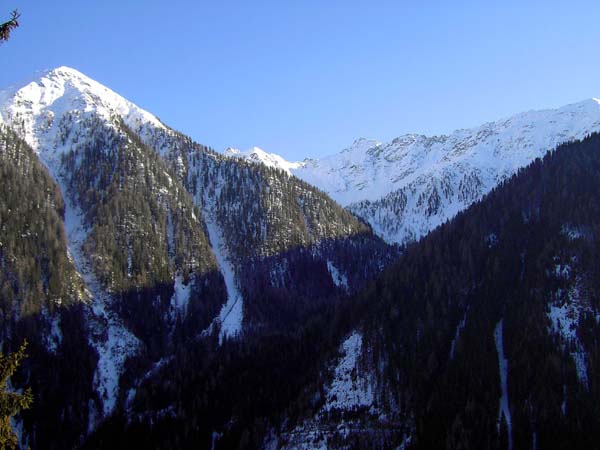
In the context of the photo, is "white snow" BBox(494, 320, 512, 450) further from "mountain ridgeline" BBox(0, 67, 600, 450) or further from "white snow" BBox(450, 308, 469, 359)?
"white snow" BBox(450, 308, 469, 359)

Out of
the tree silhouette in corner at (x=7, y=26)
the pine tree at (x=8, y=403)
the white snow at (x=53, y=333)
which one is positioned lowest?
the pine tree at (x=8, y=403)

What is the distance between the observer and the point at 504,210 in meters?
185

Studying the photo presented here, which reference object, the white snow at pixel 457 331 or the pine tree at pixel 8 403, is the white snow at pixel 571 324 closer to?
the white snow at pixel 457 331

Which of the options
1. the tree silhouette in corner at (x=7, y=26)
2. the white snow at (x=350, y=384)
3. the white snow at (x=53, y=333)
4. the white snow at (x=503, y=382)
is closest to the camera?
the tree silhouette in corner at (x=7, y=26)

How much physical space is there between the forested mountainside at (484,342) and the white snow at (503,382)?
291mm

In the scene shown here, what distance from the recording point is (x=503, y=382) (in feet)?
434

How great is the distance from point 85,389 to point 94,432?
1950cm

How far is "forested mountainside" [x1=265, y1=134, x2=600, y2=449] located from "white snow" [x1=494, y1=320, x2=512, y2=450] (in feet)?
0.96

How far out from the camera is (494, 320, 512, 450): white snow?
122812 mm

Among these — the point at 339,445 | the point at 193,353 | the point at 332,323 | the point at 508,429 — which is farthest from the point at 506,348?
the point at 193,353

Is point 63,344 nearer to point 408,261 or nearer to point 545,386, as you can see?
point 408,261

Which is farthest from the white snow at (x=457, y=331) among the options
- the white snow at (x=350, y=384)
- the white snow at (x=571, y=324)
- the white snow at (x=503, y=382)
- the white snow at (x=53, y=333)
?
the white snow at (x=53, y=333)

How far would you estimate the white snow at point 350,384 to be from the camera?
144 metres

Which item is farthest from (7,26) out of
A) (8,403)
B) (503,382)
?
(503,382)
